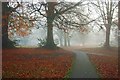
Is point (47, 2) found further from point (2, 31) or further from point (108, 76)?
point (108, 76)

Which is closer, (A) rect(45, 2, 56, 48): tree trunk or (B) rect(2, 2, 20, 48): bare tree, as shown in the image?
(B) rect(2, 2, 20, 48): bare tree

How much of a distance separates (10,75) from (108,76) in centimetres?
635

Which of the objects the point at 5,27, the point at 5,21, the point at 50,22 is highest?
the point at 50,22

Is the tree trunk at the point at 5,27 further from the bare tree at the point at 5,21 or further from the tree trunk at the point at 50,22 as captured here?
the tree trunk at the point at 50,22

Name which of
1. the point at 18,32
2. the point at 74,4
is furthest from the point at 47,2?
the point at 18,32

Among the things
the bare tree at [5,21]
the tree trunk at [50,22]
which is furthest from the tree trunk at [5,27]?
the tree trunk at [50,22]

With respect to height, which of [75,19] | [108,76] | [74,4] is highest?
[74,4]

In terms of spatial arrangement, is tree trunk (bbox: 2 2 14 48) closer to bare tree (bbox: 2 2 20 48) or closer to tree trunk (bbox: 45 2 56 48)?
bare tree (bbox: 2 2 20 48)

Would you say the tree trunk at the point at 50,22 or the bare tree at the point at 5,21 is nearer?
the bare tree at the point at 5,21

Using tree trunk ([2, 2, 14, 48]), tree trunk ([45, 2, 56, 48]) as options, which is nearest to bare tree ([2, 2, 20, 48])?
tree trunk ([2, 2, 14, 48])

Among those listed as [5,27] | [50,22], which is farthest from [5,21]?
[50,22]

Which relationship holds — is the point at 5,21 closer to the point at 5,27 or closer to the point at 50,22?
the point at 5,27

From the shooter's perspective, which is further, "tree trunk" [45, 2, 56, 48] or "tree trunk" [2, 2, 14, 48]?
"tree trunk" [45, 2, 56, 48]

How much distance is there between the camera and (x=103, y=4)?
1688 inches
